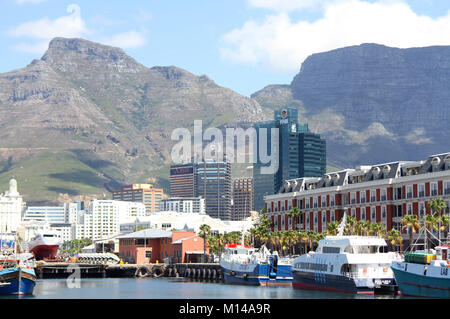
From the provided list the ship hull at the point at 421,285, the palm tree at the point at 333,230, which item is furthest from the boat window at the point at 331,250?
the palm tree at the point at 333,230

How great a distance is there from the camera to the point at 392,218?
153 meters

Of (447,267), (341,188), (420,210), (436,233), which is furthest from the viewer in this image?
(341,188)

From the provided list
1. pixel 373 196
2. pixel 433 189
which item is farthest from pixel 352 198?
pixel 433 189

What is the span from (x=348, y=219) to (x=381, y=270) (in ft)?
132

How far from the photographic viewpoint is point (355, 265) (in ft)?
349

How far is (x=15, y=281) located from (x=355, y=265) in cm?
4984

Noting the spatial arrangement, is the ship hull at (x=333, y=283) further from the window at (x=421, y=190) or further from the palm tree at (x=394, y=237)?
the window at (x=421, y=190)

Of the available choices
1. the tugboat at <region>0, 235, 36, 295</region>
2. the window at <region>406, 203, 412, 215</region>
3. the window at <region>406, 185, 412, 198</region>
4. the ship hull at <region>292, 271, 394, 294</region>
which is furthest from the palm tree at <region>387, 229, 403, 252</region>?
the tugboat at <region>0, 235, 36, 295</region>

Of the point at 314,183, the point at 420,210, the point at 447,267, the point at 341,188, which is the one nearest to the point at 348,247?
the point at 447,267

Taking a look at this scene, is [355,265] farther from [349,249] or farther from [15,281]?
[15,281]
